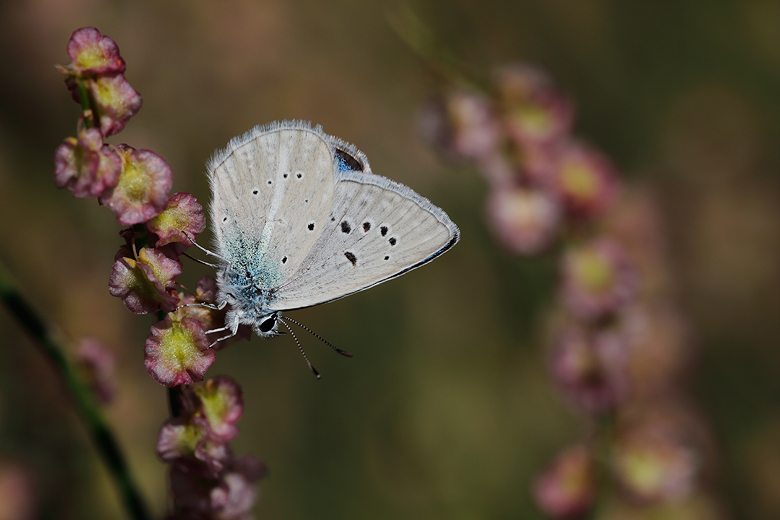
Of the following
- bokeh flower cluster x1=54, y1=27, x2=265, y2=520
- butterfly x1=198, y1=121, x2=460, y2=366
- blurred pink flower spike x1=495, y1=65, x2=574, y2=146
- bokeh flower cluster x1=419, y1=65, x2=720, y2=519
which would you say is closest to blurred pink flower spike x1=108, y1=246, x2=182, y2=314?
bokeh flower cluster x1=54, y1=27, x2=265, y2=520

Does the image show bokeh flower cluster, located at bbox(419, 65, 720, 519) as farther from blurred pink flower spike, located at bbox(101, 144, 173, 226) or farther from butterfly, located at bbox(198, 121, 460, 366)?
blurred pink flower spike, located at bbox(101, 144, 173, 226)

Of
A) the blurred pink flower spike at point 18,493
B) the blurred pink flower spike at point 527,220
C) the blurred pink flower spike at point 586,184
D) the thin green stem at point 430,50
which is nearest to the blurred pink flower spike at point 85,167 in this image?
the thin green stem at point 430,50

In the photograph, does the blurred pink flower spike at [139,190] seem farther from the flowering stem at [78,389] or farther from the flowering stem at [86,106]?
the flowering stem at [78,389]

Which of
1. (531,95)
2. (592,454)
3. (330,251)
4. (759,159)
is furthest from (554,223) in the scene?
(759,159)

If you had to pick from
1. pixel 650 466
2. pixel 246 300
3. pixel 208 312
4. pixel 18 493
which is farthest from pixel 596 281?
pixel 18 493

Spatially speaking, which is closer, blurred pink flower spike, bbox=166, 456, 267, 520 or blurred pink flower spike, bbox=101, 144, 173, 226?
blurred pink flower spike, bbox=101, 144, 173, 226

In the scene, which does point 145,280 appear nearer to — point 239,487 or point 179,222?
point 179,222
